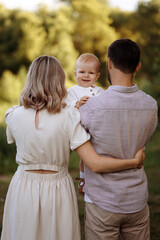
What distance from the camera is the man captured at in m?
1.83

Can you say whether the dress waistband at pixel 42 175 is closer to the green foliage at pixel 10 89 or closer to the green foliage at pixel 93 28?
the green foliage at pixel 10 89

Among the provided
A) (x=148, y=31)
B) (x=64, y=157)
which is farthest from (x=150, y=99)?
(x=148, y=31)

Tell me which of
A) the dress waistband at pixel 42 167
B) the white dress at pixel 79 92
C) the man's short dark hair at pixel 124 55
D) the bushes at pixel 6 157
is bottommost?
the bushes at pixel 6 157

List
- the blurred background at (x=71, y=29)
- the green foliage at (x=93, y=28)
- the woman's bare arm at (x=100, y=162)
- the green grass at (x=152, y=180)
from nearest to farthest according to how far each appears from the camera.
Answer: the woman's bare arm at (x=100, y=162) < the green grass at (x=152, y=180) < the blurred background at (x=71, y=29) < the green foliage at (x=93, y=28)

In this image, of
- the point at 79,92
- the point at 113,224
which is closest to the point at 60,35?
the point at 79,92

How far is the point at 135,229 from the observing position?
1.96 meters

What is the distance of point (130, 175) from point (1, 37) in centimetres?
1672

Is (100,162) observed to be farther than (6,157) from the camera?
No

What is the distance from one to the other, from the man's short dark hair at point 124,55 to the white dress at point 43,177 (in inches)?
14.9

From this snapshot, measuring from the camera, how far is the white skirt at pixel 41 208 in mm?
1926

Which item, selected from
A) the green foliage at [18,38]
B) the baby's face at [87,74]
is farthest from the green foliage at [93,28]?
the baby's face at [87,74]

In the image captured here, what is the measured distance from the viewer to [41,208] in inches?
76.1

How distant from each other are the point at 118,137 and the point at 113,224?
0.52 meters

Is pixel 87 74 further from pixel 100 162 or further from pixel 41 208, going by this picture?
pixel 41 208
